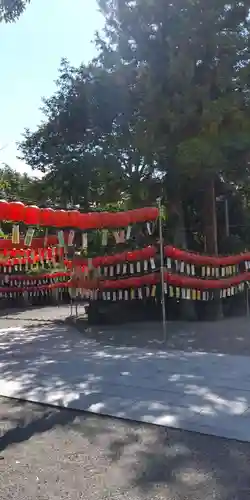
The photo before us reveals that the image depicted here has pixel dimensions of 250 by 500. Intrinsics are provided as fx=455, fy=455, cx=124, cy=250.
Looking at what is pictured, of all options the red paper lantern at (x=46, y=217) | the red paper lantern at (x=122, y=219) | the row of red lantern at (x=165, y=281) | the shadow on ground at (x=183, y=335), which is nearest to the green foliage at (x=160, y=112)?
the row of red lantern at (x=165, y=281)

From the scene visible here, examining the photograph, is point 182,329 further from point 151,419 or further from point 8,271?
point 8,271

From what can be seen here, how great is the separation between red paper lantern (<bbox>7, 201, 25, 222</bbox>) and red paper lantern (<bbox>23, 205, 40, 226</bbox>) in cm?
10

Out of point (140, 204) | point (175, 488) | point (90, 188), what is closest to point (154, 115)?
point (140, 204)

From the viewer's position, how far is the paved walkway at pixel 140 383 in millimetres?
4621

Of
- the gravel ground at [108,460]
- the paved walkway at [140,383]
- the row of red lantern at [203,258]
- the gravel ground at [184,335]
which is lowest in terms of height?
the gravel ground at [184,335]

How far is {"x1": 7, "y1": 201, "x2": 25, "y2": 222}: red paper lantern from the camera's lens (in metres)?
6.47

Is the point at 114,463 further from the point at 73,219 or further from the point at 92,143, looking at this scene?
the point at 92,143

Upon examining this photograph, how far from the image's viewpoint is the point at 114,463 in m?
3.57

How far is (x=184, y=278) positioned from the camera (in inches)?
420

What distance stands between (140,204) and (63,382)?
7.10m

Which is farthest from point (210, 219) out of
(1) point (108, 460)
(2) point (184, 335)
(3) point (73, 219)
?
(1) point (108, 460)

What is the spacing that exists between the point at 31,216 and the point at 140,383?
9.68ft

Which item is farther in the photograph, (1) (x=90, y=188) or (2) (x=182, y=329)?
(1) (x=90, y=188)

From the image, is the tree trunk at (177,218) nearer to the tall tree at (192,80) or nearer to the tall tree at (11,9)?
the tall tree at (192,80)
